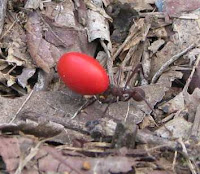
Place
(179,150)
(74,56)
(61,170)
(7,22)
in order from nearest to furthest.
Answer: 1. (61,170)
2. (179,150)
3. (74,56)
4. (7,22)

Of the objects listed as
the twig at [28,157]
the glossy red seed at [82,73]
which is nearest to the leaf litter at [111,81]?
the twig at [28,157]

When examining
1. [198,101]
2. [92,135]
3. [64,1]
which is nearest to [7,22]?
[64,1]

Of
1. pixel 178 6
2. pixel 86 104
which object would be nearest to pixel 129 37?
pixel 178 6

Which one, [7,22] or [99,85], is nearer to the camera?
[99,85]

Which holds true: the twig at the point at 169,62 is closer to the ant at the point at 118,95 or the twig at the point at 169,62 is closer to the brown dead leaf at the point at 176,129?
the ant at the point at 118,95

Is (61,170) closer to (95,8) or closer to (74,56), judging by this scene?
(74,56)

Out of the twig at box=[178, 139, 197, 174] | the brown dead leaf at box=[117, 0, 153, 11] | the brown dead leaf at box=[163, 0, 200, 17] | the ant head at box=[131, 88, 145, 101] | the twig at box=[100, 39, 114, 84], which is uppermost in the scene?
the brown dead leaf at box=[163, 0, 200, 17]

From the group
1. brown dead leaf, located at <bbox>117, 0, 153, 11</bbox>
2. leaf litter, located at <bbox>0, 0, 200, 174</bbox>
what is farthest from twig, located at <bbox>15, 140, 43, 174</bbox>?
brown dead leaf, located at <bbox>117, 0, 153, 11</bbox>

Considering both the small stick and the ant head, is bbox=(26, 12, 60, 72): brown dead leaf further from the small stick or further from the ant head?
the ant head
